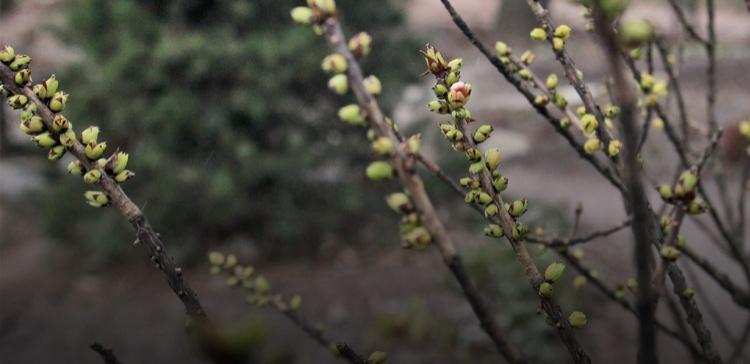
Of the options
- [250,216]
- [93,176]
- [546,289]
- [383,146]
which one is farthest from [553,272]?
[250,216]

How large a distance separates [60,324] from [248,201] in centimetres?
159

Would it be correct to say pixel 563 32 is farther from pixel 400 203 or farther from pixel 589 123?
pixel 400 203

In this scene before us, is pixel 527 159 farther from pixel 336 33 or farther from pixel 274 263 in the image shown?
pixel 336 33

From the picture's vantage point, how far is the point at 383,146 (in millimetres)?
581

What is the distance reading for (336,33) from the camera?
1.96 feet

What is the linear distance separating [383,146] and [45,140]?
499 mm

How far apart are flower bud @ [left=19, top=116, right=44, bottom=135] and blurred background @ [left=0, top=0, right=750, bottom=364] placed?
303cm

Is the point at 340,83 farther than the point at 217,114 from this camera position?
No

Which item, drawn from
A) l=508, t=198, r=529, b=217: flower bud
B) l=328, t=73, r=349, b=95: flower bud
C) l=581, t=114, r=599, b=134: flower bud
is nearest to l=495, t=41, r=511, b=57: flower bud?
l=581, t=114, r=599, b=134: flower bud

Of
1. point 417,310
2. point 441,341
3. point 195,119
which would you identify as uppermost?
point 195,119

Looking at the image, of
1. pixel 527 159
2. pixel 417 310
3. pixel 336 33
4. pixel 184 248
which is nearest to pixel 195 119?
pixel 184 248

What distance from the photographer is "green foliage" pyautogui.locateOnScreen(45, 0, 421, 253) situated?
445 cm

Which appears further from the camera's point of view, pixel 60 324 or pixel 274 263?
pixel 274 263

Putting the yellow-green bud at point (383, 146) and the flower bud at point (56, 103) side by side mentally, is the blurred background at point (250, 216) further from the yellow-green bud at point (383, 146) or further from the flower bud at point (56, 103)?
the yellow-green bud at point (383, 146)
